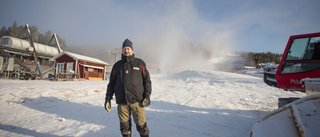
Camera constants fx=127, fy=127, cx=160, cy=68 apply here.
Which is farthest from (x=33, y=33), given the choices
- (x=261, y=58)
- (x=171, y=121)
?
(x=261, y=58)

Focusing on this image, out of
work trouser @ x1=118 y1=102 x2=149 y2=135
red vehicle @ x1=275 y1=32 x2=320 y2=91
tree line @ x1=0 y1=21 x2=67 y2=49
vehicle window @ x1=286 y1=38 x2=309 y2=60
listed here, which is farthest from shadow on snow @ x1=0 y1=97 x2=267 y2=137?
tree line @ x1=0 y1=21 x2=67 y2=49

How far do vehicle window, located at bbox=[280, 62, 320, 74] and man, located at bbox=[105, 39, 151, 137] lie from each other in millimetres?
4029

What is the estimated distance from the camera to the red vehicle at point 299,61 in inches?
130

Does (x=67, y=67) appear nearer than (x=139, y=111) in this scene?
No

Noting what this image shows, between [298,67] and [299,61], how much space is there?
17 cm

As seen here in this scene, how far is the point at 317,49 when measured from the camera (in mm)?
3367

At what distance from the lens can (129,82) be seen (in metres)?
2.33

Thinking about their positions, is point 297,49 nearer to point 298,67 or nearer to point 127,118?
point 298,67

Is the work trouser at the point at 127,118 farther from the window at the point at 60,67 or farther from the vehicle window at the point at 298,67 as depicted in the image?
the window at the point at 60,67

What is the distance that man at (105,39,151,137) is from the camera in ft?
7.55

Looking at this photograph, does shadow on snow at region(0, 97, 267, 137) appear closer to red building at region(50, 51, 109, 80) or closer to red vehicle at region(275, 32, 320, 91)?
red vehicle at region(275, 32, 320, 91)

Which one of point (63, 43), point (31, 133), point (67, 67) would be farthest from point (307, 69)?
point (63, 43)

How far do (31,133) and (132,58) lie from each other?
287 centimetres

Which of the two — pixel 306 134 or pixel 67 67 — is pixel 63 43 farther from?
pixel 306 134
